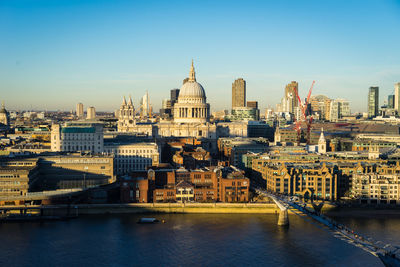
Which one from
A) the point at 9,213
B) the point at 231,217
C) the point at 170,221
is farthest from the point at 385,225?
the point at 9,213

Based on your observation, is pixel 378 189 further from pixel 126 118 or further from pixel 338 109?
pixel 338 109

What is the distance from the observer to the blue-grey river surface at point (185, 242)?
100 ft

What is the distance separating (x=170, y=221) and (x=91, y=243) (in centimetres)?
734

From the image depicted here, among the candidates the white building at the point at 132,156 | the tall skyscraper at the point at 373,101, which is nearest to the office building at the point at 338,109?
the tall skyscraper at the point at 373,101

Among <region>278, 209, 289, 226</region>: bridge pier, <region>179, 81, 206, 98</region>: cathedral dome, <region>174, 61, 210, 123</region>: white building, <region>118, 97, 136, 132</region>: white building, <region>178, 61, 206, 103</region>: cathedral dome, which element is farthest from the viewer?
<region>179, 81, 206, 98</region>: cathedral dome

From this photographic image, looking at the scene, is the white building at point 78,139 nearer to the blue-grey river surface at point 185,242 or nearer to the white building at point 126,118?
the blue-grey river surface at point 185,242

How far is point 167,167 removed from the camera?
166 ft

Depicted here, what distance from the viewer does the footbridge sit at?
28.7 meters

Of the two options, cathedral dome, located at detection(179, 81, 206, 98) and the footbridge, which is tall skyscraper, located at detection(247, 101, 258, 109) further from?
the footbridge

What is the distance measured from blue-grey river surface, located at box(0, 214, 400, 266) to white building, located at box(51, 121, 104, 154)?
749 inches

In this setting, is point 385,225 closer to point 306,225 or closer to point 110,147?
point 306,225

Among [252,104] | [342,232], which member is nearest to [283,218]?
[342,232]

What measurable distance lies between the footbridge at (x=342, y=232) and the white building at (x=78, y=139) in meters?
20.6

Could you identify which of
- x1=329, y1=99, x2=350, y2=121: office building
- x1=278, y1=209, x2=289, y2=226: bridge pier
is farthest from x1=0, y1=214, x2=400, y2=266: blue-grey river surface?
x1=329, y1=99, x2=350, y2=121: office building
